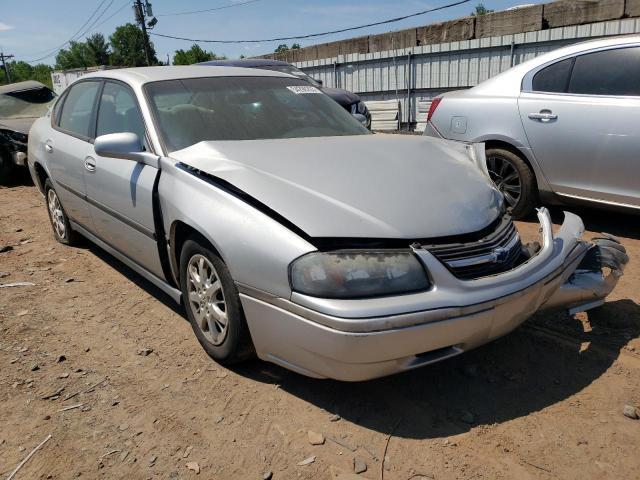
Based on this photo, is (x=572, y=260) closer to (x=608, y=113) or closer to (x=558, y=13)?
(x=608, y=113)

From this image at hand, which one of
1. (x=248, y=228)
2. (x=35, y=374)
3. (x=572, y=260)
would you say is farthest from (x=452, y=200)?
(x=35, y=374)

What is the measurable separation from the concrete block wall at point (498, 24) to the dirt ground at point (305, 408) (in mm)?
7721

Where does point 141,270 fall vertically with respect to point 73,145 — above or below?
below

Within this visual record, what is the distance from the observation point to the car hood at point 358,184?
7.38ft

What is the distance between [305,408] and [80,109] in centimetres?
309

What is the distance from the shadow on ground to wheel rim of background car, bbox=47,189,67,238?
97.7 inches

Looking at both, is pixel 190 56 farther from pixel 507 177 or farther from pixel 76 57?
pixel 507 177

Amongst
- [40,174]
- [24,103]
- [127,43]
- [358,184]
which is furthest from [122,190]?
[127,43]

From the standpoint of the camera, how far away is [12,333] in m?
3.34

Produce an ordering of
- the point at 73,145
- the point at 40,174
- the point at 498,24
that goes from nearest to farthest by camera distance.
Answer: the point at 73,145, the point at 40,174, the point at 498,24

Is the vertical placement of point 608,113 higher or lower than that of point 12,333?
higher

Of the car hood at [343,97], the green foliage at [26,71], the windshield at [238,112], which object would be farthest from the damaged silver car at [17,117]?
the green foliage at [26,71]

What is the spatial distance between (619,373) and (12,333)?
345 cm

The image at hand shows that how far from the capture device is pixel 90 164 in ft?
12.0
